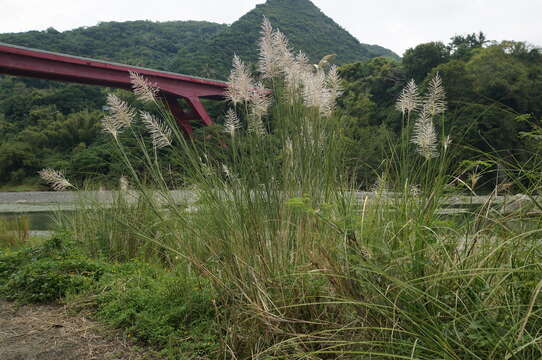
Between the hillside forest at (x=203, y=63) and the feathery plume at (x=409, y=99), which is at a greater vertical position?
the hillside forest at (x=203, y=63)

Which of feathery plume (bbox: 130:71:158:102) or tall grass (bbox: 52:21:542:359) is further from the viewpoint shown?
feathery plume (bbox: 130:71:158:102)

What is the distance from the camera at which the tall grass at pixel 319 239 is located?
116cm

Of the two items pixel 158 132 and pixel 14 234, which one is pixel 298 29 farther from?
pixel 158 132

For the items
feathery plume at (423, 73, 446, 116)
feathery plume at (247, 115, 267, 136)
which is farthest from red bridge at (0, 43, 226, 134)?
feathery plume at (423, 73, 446, 116)

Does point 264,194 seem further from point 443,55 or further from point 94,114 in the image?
point 443,55

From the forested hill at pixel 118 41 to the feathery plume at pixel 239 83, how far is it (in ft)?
87.6

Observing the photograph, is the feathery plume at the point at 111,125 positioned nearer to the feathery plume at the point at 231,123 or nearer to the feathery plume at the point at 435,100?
the feathery plume at the point at 231,123

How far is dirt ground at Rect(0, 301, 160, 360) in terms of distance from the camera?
1.64 m

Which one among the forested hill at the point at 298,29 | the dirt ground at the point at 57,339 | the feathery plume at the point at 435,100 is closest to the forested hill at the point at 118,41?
the forested hill at the point at 298,29

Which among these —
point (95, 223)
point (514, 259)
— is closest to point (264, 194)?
point (514, 259)

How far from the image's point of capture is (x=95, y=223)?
11.7 ft

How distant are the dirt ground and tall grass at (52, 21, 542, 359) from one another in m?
0.47

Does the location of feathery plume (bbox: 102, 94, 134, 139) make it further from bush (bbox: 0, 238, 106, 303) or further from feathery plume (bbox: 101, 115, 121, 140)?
bush (bbox: 0, 238, 106, 303)

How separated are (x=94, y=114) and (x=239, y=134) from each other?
21.4m
